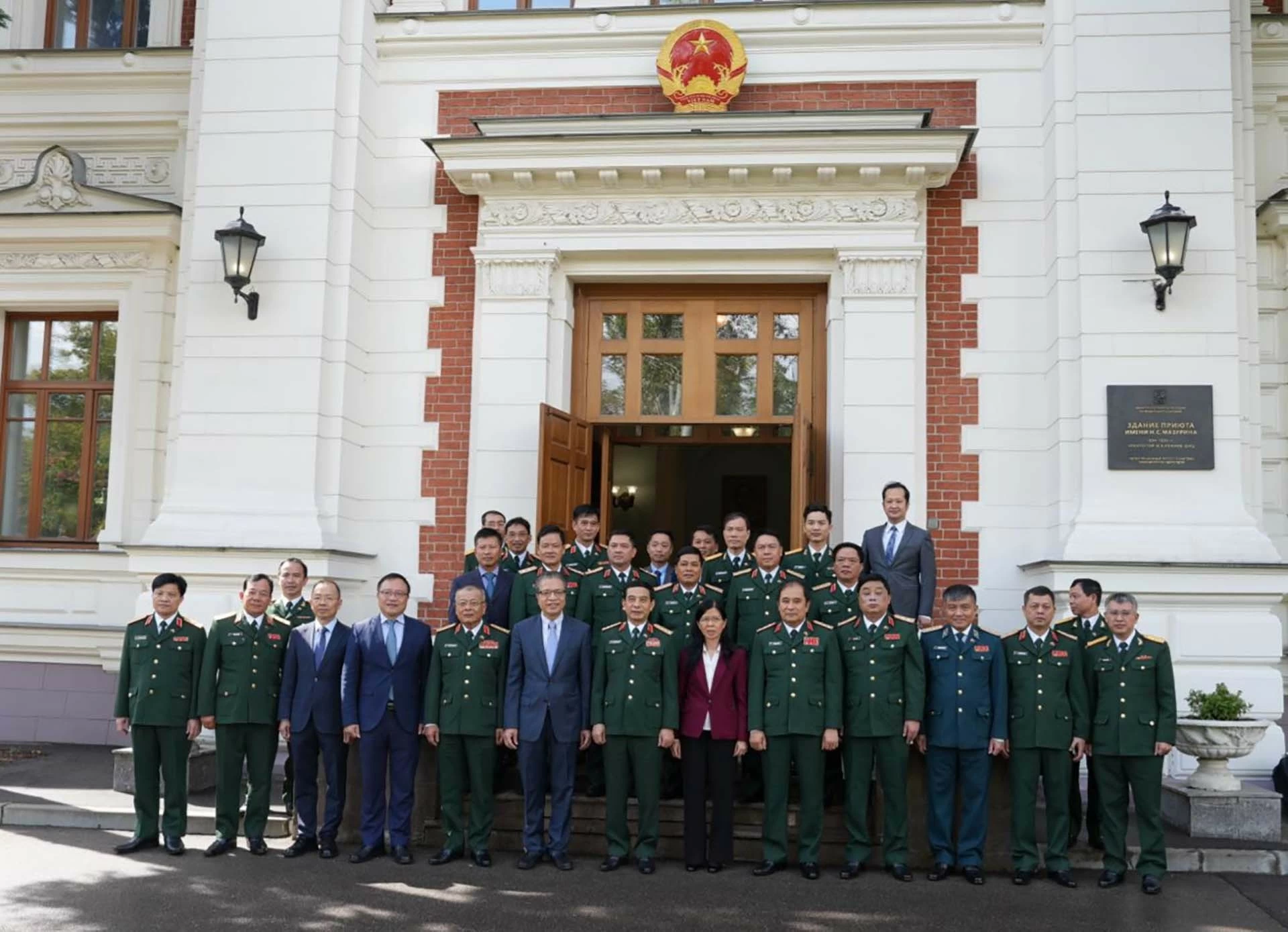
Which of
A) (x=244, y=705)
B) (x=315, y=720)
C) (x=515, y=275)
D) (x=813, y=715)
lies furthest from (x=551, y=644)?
(x=515, y=275)

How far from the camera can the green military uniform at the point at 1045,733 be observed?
22.8 feet

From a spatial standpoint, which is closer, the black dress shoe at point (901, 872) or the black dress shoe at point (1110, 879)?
the black dress shoe at point (1110, 879)

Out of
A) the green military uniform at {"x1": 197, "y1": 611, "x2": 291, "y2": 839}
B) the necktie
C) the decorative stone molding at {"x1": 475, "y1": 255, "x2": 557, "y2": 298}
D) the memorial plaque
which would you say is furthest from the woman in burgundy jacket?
the decorative stone molding at {"x1": 475, "y1": 255, "x2": 557, "y2": 298}

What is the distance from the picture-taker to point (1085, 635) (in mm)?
7309

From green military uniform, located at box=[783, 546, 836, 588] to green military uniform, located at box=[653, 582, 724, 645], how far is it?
761 millimetres

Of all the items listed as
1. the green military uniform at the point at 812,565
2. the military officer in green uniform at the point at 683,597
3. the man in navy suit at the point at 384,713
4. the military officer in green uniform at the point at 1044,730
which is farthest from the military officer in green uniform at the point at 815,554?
the man in navy suit at the point at 384,713

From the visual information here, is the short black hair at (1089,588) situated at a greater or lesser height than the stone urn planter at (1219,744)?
greater

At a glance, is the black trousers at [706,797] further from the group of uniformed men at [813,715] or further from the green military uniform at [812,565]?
the green military uniform at [812,565]

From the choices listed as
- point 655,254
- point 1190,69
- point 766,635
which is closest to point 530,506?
point 655,254

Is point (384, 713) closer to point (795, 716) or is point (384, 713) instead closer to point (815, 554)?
point (795, 716)

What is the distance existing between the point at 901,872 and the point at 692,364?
4865 mm

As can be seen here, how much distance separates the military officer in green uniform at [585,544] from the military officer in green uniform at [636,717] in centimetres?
145

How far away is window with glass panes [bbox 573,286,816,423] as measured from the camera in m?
10.4

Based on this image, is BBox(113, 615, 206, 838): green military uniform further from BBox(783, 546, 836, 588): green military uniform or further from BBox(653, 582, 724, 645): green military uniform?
BBox(783, 546, 836, 588): green military uniform
